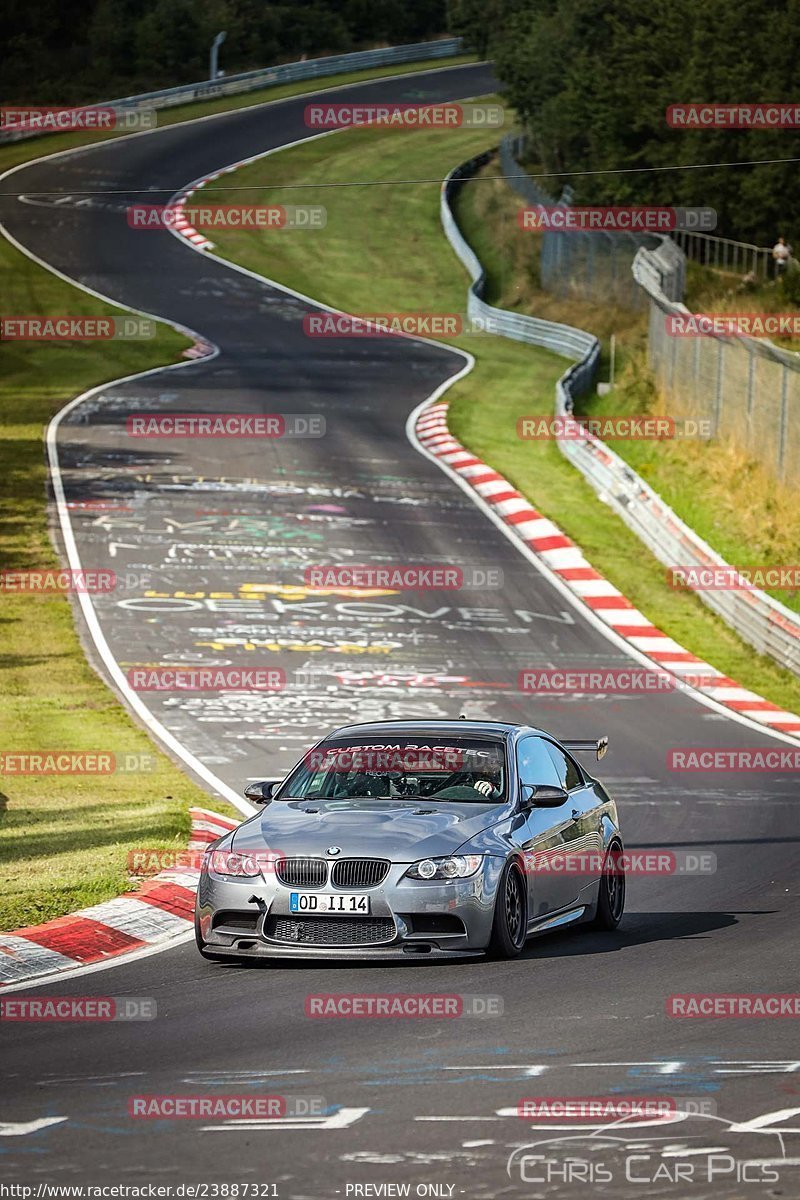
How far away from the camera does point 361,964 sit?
A: 10.9 metres

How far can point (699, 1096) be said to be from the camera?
7.73m

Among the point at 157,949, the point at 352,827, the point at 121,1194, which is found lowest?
the point at 157,949

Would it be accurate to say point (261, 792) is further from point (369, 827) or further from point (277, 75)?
point (277, 75)

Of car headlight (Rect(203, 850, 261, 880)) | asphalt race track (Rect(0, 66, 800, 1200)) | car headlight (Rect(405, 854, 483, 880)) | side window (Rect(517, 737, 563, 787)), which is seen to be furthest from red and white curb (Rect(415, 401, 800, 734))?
car headlight (Rect(203, 850, 261, 880))

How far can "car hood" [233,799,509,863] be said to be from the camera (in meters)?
10.8

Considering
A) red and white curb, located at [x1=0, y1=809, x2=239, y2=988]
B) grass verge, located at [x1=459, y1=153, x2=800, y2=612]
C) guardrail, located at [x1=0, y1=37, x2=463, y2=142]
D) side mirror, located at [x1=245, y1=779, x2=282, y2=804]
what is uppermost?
guardrail, located at [x1=0, y1=37, x2=463, y2=142]

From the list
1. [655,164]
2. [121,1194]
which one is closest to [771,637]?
[121,1194]

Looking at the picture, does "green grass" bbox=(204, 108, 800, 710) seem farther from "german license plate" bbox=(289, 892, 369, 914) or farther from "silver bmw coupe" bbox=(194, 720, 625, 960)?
"german license plate" bbox=(289, 892, 369, 914)

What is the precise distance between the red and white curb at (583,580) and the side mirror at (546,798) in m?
11.0

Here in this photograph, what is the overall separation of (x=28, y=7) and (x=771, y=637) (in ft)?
276

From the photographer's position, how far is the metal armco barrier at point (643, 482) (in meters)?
26.8

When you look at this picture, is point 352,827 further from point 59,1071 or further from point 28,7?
point 28,7

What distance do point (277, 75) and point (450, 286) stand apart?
35755mm

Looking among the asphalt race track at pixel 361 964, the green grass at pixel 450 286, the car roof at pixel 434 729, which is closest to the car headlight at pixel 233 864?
the asphalt race track at pixel 361 964
